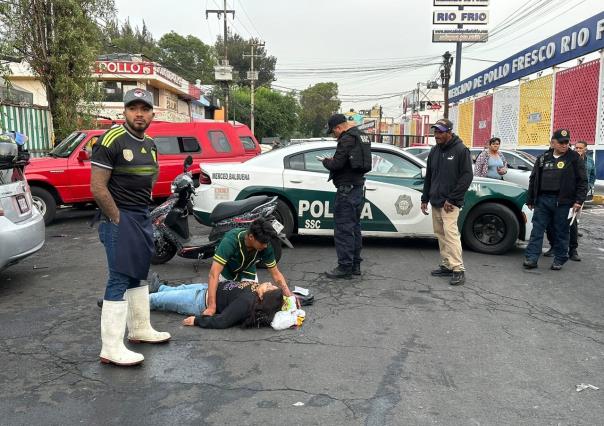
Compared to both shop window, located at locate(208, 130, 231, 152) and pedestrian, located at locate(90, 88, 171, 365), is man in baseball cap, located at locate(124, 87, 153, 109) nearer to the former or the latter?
pedestrian, located at locate(90, 88, 171, 365)

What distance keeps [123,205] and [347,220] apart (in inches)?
116

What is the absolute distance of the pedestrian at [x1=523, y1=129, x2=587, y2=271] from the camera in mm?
6578

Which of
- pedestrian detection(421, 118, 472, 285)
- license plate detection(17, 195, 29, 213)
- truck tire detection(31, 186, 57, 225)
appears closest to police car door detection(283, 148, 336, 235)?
pedestrian detection(421, 118, 472, 285)

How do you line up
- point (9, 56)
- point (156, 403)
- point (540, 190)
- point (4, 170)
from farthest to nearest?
point (9, 56), point (540, 190), point (4, 170), point (156, 403)

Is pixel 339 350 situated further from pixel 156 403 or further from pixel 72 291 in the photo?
pixel 72 291

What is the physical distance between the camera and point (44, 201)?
31.9 ft

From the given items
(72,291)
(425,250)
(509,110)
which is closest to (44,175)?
(72,291)

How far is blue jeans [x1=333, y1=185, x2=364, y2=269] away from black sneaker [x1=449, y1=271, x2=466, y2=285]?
1.14m

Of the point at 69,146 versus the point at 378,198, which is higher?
the point at 69,146

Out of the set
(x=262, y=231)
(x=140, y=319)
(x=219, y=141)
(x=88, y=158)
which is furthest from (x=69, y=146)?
(x=262, y=231)

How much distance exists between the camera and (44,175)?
31.7 ft

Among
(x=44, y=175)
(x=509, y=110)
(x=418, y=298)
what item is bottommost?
(x=418, y=298)

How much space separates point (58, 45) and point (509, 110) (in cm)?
2140

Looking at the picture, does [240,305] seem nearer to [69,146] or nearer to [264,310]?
[264,310]
